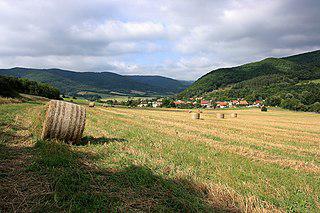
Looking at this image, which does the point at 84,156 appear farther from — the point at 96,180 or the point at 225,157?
the point at 225,157

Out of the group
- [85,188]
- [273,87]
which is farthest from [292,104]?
[85,188]

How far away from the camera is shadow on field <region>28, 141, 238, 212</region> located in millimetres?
4285

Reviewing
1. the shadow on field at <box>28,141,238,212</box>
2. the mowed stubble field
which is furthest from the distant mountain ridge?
the shadow on field at <box>28,141,238,212</box>

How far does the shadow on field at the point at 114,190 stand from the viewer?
4285mm

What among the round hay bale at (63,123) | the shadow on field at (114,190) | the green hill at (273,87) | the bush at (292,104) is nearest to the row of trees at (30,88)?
the round hay bale at (63,123)

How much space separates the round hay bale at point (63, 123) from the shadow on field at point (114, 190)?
8.45ft

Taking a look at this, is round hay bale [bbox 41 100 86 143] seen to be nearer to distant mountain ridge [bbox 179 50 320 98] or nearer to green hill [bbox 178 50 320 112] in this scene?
green hill [bbox 178 50 320 112]

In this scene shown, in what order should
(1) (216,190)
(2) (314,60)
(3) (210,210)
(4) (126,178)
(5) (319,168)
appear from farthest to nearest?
(2) (314,60)
(5) (319,168)
(4) (126,178)
(1) (216,190)
(3) (210,210)

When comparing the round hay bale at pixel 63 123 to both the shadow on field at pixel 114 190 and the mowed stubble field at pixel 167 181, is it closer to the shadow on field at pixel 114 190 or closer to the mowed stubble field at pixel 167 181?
the mowed stubble field at pixel 167 181

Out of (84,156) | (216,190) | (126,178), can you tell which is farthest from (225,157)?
(84,156)

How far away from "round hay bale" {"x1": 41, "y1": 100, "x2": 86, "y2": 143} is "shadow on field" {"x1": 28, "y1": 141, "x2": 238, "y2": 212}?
2574 mm

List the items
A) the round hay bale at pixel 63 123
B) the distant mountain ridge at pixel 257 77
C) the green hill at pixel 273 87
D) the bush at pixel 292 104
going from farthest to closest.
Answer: the distant mountain ridge at pixel 257 77
the green hill at pixel 273 87
the bush at pixel 292 104
the round hay bale at pixel 63 123

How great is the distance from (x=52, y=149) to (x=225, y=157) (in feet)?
20.0

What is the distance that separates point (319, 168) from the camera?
27.0 ft
